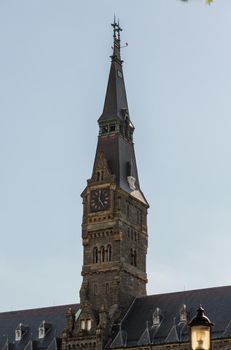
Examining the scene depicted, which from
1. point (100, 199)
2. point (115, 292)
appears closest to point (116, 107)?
point (100, 199)

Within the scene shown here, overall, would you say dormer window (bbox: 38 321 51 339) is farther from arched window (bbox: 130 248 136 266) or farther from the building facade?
arched window (bbox: 130 248 136 266)

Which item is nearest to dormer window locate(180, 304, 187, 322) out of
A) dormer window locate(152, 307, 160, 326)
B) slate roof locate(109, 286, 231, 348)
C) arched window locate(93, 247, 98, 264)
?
slate roof locate(109, 286, 231, 348)

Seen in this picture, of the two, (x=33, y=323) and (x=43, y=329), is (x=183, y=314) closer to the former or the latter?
(x=43, y=329)

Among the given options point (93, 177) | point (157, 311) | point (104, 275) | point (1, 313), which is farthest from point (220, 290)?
point (1, 313)

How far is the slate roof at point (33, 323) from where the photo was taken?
104 m

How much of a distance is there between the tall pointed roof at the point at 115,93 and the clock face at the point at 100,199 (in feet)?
34.9

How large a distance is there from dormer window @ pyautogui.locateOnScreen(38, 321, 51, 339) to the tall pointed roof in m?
28.4

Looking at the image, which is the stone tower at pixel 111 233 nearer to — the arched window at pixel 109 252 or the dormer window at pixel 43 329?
the arched window at pixel 109 252

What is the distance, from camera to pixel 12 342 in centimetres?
10650

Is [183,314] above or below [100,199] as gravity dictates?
below

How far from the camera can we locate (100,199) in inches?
4094

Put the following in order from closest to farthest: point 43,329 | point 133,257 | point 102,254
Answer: point 102,254 → point 133,257 → point 43,329

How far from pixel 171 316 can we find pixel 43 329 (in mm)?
19427

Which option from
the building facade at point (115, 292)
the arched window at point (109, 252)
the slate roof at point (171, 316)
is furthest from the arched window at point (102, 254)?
the slate roof at point (171, 316)
